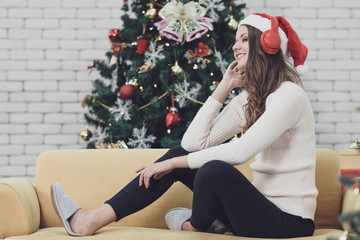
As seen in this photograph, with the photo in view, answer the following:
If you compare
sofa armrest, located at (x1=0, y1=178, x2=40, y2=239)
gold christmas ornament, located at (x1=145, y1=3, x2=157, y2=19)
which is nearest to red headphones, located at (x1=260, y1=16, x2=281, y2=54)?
sofa armrest, located at (x1=0, y1=178, x2=40, y2=239)

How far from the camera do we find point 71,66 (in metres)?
3.81

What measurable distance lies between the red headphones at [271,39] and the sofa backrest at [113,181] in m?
0.55

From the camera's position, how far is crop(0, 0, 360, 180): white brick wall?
12.4ft

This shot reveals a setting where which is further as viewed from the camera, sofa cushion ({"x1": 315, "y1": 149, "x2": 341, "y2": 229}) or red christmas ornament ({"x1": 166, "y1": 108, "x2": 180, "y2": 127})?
red christmas ornament ({"x1": 166, "y1": 108, "x2": 180, "y2": 127})

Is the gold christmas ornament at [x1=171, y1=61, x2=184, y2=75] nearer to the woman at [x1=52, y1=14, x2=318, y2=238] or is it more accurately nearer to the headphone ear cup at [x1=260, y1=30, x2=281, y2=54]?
the woman at [x1=52, y1=14, x2=318, y2=238]

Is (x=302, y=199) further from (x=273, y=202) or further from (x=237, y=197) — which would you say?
(x=237, y=197)

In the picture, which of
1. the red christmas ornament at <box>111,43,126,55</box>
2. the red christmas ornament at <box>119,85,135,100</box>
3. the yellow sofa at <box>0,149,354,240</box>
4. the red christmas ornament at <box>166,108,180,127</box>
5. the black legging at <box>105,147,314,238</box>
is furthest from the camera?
the red christmas ornament at <box>111,43,126,55</box>

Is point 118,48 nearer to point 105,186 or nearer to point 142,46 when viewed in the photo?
point 142,46

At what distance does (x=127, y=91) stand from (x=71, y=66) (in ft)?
3.53

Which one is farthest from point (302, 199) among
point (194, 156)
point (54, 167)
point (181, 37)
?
point (181, 37)

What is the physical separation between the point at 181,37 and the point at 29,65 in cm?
158

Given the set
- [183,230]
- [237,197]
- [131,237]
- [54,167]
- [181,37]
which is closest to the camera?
[237,197]

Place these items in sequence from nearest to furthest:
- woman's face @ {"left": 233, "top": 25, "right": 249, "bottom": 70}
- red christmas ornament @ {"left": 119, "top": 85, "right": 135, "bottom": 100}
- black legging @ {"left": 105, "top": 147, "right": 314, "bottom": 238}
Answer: black legging @ {"left": 105, "top": 147, "right": 314, "bottom": 238} → woman's face @ {"left": 233, "top": 25, "right": 249, "bottom": 70} → red christmas ornament @ {"left": 119, "top": 85, "right": 135, "bottom": 100}

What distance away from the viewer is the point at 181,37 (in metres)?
2.93
